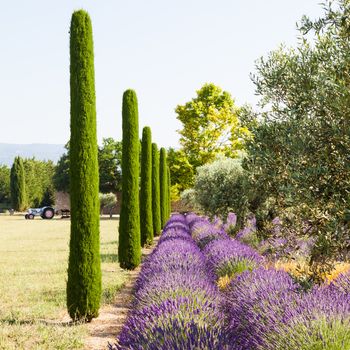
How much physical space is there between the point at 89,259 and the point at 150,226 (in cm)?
1392

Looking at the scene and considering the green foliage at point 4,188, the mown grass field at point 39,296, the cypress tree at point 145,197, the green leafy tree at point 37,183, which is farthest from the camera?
the green foliage at point 4,188

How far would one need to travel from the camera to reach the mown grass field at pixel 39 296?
8039mm

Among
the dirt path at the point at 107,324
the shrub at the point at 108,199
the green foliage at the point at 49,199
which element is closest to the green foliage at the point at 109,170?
the shrub at the point at 108,199

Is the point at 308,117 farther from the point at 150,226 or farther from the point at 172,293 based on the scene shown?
the point at 150,226

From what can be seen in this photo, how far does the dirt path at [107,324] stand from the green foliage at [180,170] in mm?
35405

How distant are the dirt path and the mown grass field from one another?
0.58 feet

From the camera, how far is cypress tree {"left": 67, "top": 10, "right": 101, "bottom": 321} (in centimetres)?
963

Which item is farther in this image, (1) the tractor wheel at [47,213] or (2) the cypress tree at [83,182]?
(1) the tractor wheel at [47,213]

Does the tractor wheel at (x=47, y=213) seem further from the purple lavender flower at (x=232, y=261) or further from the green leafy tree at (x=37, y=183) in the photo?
the purple lavender flower at (x=232, y=261)

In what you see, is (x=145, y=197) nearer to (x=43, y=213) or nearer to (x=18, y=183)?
(x=43, y=213)

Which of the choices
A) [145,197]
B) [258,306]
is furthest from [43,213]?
[258,306]

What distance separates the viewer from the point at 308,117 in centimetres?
Answer: 589

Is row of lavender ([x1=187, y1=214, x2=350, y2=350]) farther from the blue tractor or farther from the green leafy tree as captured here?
the green leafy tree

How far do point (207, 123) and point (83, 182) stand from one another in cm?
4072
